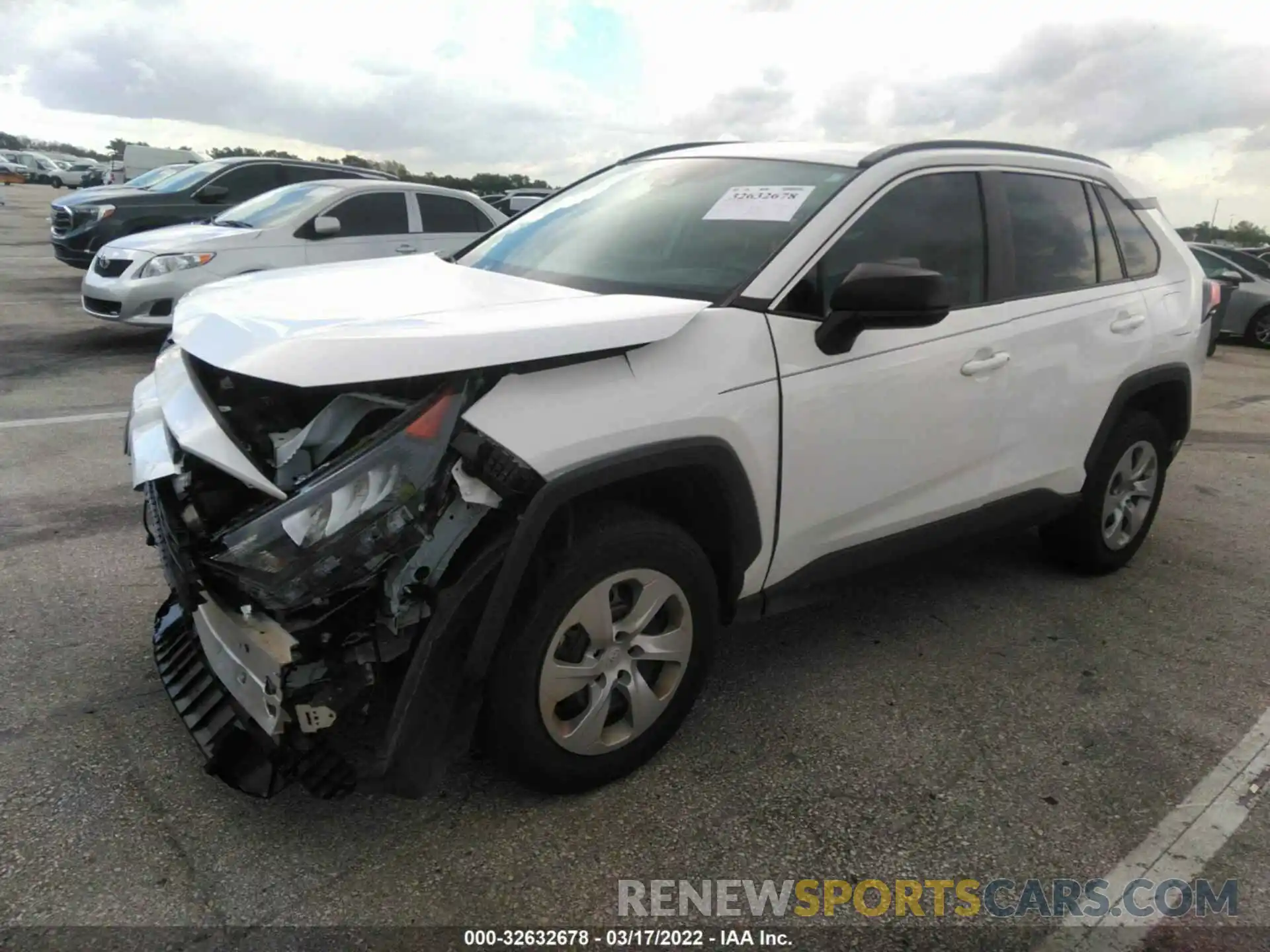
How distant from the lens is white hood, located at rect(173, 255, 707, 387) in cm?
205

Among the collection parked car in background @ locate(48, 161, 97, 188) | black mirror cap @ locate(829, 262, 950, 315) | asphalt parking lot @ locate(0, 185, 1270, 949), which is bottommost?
parked car in background @ locate(48, 161, 97, 188)

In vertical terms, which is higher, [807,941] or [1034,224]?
[1034,224]

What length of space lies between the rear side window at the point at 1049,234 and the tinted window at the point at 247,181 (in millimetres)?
9666

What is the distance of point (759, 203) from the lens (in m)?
3.00

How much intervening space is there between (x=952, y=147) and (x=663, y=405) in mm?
1751

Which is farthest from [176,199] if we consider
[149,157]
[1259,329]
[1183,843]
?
[149,157]

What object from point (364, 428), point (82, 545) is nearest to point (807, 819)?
point (364, 428)

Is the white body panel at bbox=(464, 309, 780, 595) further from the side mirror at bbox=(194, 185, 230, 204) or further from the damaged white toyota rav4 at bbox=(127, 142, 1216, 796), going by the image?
the side mirror at bbox=(194, 185, 230, 204)

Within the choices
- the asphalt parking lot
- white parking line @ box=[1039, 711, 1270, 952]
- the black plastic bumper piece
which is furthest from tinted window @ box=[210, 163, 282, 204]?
white parking line @ box=[1039, 711, 1270, 952]

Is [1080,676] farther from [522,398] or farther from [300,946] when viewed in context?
[300,946]

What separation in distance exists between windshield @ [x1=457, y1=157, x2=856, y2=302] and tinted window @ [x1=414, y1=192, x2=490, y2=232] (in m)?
5.86

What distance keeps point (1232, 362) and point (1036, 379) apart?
37.0 ft

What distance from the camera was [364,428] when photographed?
7.32ft

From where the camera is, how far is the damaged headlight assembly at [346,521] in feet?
6.47
